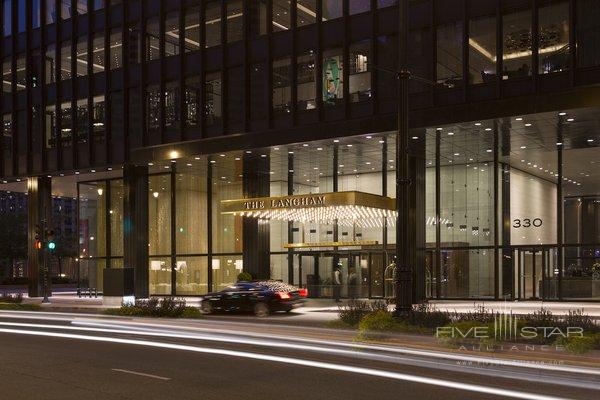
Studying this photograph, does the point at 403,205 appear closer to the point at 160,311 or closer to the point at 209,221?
the point at 160,311

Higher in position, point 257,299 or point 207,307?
point 257,299

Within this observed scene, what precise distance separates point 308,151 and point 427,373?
2248 centimetres

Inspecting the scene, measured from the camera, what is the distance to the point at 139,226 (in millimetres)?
43156

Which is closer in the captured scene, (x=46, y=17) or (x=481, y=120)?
(x=481, y=120)

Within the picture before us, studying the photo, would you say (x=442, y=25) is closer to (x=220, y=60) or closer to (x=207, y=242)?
(x=220, y=60)

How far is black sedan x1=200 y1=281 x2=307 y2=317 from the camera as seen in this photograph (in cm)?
2941

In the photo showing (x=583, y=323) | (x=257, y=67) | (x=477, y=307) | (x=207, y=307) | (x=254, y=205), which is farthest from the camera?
(x=257, y=67)

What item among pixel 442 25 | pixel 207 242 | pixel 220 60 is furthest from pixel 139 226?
pixel 442 25

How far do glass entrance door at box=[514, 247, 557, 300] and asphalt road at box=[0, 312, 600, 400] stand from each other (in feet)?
64.8

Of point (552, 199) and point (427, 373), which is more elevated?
point (552, 199)

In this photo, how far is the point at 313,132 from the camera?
33.1 m

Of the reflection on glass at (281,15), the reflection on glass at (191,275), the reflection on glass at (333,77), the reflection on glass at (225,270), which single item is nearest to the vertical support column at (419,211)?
the reflection on glass at (333,77)

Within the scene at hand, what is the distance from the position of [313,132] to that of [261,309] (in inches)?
324

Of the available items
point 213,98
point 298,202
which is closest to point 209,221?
point 213,98
